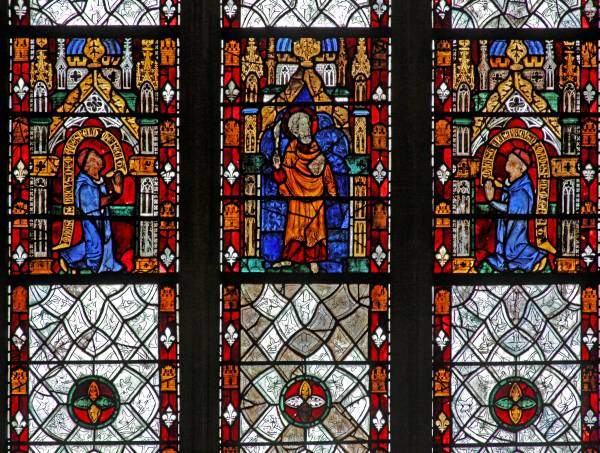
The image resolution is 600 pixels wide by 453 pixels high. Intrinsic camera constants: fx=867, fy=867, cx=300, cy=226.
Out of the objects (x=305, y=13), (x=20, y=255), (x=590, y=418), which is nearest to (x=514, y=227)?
(x=590, y=418)

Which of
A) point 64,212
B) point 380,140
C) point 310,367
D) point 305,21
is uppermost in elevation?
point 305,21

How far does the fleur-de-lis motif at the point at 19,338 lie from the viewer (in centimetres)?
598

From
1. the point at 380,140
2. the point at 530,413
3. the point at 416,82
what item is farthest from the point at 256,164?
the point at 530,413

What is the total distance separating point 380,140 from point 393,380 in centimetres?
168

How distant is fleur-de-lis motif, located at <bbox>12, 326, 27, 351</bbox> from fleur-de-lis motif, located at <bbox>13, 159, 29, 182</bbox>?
104cm

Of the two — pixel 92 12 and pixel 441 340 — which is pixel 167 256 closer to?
pixel 92 12

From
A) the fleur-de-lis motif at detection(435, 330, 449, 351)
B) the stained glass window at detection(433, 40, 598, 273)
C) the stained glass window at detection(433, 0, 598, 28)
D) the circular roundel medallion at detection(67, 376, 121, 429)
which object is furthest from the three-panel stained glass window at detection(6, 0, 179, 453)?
the stained glass window at detection(433, 0, 598, 28)

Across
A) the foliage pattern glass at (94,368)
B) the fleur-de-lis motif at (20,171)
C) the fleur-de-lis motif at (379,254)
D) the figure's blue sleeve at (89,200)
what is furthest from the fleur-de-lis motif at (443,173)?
the fleur-de-lis motif at (20,171)

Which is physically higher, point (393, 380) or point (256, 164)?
point (256, 164)

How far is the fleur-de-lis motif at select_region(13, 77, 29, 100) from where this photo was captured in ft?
19.8

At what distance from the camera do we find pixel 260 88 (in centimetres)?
609

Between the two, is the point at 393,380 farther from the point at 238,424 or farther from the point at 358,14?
the point at 358,14

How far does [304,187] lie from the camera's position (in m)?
6.10

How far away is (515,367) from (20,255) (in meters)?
3.54
